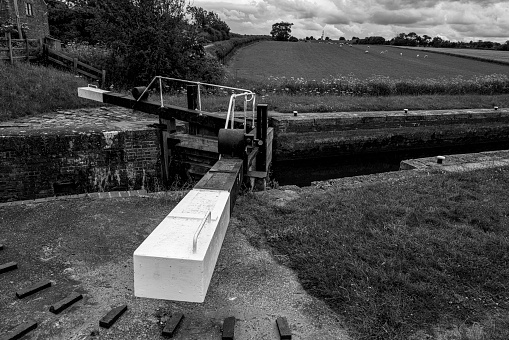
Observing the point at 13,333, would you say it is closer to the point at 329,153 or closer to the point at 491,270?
the point at 491,270

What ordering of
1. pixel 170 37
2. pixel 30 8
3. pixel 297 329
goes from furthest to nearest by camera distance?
pixel 30 8, pixel 170 37, pixel 297 329

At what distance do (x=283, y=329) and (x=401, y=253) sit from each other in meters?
1.63

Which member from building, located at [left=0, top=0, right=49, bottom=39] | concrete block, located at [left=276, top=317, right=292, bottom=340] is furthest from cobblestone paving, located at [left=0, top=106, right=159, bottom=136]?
building, located at [left=0, top=0, right=49, bottom=39]

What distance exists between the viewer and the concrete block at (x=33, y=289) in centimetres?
304

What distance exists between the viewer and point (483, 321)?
2.90 metres

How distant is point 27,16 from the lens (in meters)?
20.3

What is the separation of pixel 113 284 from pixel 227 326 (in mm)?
1152

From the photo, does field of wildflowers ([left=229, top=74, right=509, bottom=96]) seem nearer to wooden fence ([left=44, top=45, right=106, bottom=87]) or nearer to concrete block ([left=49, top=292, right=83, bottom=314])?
wooden fence ([left=44, top=45, right=106, bottom=87])

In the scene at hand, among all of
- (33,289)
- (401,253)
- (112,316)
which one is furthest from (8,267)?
(401,253)

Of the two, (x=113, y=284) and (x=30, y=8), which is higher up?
(x=30, y=8)

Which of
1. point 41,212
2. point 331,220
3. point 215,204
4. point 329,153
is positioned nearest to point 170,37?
point 329,153

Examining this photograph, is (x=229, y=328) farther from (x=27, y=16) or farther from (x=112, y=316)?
(x=27, y=16)

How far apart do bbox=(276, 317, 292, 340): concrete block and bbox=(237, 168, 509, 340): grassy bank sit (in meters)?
0.46

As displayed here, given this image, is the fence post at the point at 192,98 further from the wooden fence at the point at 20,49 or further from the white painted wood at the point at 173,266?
the wooden fence at the point at 20,49
